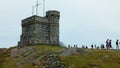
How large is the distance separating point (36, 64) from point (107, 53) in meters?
16.5

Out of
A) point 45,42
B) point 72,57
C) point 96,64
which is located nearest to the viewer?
point 96,64

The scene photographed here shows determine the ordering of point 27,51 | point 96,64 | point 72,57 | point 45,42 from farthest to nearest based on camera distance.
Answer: point 45,42
point 27,51
point 72,57
point 96,64

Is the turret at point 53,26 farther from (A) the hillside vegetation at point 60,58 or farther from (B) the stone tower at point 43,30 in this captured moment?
(A) the hillside vegetation at point 60,58

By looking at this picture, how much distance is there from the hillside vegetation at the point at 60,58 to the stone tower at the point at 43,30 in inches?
396

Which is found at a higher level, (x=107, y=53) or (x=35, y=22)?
(x=35, y=22)

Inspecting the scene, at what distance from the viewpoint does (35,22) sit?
315ft

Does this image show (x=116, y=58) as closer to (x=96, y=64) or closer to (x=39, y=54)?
(x=96, y=64)

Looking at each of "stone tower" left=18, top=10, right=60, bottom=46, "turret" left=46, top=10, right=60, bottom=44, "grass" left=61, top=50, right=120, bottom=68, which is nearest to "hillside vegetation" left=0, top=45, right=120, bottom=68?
"grass" left=61, top=50, right=120, bottom=68

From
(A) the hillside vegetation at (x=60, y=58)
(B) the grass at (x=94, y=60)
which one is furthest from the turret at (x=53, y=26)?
(B) the grass at (x=94, y=60)

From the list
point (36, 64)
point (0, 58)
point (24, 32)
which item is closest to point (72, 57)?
point (36, 64)

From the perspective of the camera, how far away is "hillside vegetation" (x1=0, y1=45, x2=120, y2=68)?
66919 mm

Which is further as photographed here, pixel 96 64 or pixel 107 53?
pixel 107 53

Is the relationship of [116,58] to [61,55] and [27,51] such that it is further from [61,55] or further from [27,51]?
[27,51]

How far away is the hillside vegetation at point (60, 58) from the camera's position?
220ft
